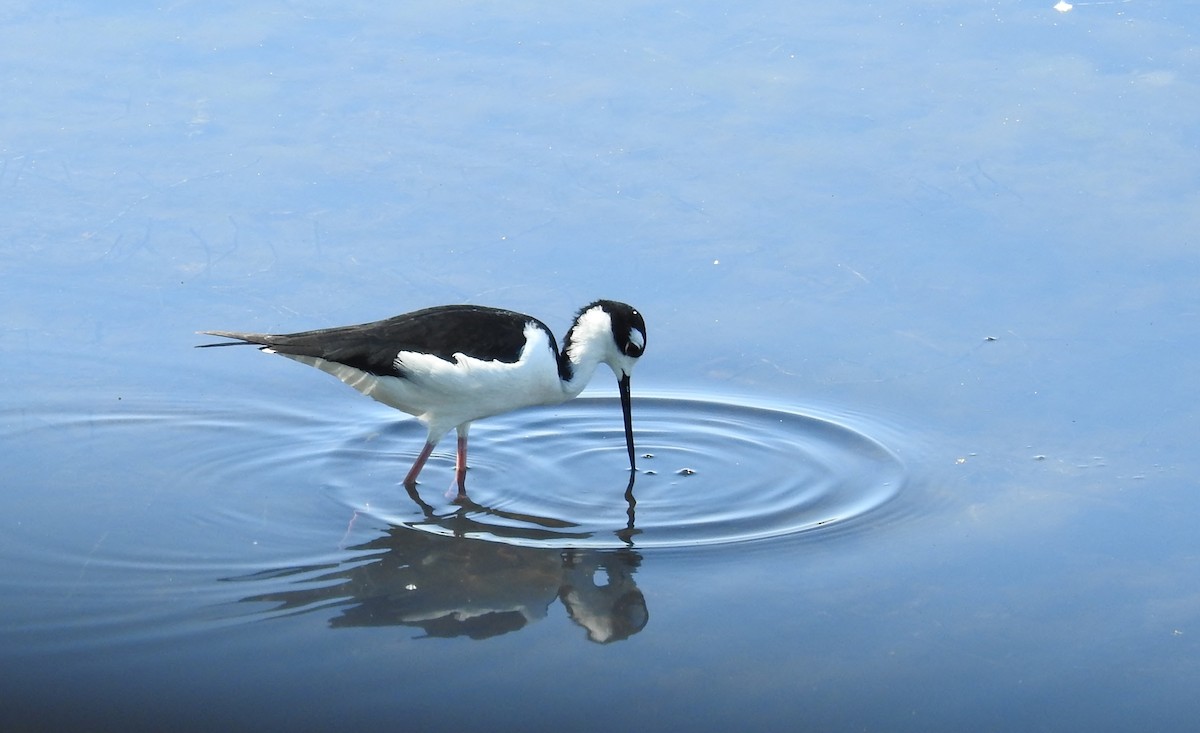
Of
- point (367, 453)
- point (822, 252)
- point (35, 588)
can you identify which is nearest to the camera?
point (35, 588)

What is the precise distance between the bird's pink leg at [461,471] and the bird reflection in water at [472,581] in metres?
0.32

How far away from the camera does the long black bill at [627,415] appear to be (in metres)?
7.34

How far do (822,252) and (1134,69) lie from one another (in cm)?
318

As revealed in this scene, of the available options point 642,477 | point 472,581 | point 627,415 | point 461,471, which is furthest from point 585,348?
point 472,581

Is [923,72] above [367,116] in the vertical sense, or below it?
above

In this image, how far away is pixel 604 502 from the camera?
22.9 feet

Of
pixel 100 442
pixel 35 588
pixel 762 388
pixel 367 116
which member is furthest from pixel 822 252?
pixel 35 588

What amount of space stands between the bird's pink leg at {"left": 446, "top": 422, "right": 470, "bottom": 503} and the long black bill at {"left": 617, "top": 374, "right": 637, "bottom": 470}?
2.35ft

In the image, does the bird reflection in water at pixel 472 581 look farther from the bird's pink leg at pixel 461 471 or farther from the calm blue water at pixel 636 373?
the bird's pink leg at pixel 461 471

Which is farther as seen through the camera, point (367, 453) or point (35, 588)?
point (367, 453)

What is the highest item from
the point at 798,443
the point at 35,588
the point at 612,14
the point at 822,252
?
the point at 612,14

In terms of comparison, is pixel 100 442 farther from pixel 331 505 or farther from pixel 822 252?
pixel 822 252

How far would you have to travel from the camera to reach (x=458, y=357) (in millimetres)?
7055

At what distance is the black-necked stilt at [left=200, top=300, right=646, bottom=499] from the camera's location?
278 inches
